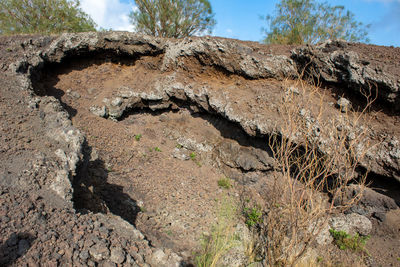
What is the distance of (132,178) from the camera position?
516 centimetres

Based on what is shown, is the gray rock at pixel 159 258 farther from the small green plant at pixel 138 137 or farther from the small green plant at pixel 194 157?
the small green plant at pixel 138 137

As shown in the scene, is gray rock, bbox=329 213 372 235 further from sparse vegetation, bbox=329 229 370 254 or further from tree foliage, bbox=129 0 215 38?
tree foliage, bbox=129 0 215 38

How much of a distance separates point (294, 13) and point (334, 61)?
6305 millimetres

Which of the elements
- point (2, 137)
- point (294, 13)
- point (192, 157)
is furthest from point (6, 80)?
point (294, 13)

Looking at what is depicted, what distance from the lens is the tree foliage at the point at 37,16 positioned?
32.6 feet

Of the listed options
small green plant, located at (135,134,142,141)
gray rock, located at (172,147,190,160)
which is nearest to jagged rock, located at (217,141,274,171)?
gray rock, located at (172,147,190,160)

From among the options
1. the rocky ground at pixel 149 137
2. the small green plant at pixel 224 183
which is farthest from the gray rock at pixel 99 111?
the small green plant at pixel 224 183

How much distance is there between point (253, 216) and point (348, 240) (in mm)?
2069

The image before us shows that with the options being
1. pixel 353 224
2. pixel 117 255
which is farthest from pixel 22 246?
pixel 353 224

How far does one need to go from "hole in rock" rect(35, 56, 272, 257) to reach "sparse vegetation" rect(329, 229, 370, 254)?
1888mm

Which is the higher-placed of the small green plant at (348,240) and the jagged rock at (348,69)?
the jagged rock at (348,69)

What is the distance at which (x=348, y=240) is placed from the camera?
491 centimetres

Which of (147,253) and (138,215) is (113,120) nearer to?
(138,215)

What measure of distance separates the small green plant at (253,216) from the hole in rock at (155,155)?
59 centimetres
